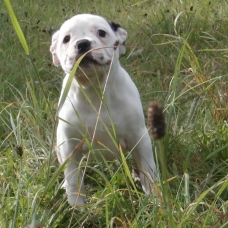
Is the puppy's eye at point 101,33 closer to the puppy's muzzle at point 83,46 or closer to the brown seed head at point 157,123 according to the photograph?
the puppy's muzzle at point 83,46

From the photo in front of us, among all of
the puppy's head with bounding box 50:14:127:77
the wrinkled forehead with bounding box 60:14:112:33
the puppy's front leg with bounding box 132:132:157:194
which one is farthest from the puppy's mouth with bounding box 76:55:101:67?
the puppy's front leg with bounding box 132:132:157:194

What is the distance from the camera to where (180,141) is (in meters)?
2.97

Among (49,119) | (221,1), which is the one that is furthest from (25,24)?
(49,119)

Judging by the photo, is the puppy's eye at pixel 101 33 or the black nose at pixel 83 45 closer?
the black nose at pixel 83 45

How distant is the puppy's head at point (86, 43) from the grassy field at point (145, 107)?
18 cm

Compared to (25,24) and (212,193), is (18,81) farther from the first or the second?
(212,193)

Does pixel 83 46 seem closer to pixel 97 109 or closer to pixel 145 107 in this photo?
pixel 97 109

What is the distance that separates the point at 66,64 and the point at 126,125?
1.31 ft

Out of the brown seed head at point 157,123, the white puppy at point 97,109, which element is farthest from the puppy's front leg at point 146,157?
the brown seed head at point 157,123

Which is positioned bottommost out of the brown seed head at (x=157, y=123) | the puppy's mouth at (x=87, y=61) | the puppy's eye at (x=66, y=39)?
the puppy's mouth at (x=87, y=61)

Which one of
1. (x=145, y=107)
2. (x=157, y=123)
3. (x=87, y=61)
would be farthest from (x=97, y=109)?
(x=157, y=123)

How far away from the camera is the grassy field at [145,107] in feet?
6.96

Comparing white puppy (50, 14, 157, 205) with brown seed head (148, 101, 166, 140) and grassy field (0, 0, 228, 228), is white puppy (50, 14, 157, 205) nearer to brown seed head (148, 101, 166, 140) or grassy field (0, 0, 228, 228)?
grassy field (0, 0, 228, 228)

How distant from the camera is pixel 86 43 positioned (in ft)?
8.16
